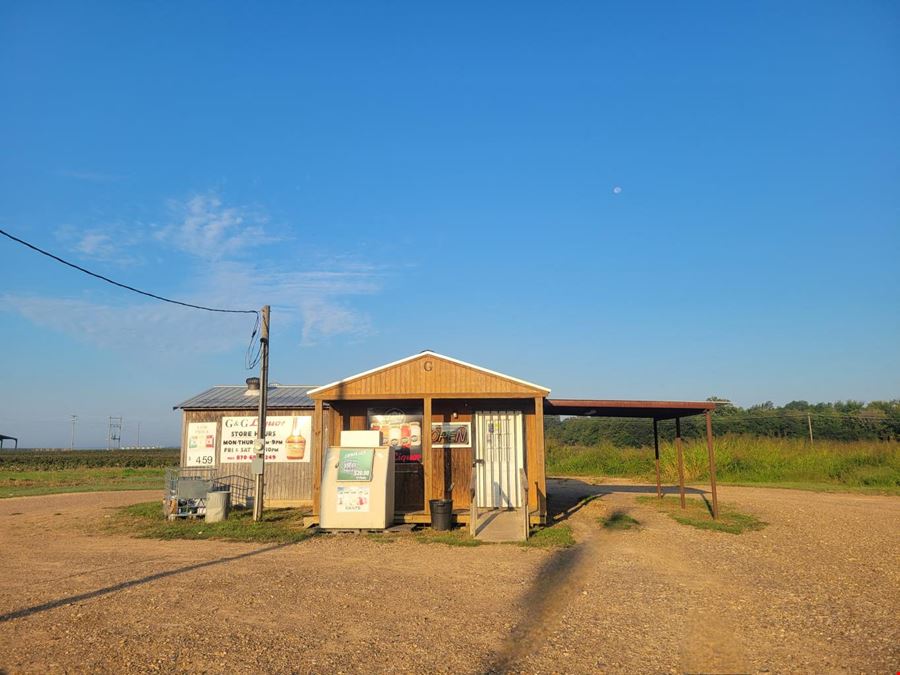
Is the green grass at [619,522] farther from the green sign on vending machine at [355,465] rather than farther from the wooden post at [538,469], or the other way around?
the green sign on vending machine at [355,465]

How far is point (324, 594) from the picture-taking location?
7.71 metres

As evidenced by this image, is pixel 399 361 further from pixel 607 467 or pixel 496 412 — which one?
pixel 607 467

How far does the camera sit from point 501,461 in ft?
49.1

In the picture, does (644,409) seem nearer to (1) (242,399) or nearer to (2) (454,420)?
(2) (454,420)

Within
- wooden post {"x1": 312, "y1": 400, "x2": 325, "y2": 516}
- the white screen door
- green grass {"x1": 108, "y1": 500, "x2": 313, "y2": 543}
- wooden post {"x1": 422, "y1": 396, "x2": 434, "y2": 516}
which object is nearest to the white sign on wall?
green grass {"x1": 108, "y1": 500, "x2": 313, "y2": 543}

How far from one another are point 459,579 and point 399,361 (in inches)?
254

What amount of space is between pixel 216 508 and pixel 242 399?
4.52 metres

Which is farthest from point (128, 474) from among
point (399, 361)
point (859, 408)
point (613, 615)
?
point (859, 408)

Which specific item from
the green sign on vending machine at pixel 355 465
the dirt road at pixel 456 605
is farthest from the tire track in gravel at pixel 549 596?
the green sign on vending machine at pixel 355 465

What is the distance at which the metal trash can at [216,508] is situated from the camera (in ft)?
47.2

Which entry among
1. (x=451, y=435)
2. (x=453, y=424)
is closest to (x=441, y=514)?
(x=451, y=435)

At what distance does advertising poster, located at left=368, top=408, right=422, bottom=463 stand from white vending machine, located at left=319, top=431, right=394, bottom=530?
1623 millimetres

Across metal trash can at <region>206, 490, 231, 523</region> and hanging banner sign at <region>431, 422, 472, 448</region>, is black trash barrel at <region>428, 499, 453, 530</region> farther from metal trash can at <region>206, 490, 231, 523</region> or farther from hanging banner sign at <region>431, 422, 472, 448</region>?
metal trash can at <region>206, 490, 231, 523</region>

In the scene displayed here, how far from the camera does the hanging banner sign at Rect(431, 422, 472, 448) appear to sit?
1505cm
